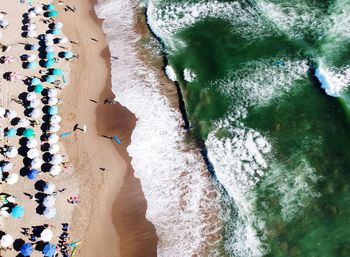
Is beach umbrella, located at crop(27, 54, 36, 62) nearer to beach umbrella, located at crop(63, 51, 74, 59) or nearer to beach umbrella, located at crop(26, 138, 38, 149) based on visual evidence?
beach umbrella, located at crop(63, 51, 74, 59)

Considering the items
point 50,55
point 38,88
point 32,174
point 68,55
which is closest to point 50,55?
point 50,55

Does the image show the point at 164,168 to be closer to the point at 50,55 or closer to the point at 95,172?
the point at 95,172

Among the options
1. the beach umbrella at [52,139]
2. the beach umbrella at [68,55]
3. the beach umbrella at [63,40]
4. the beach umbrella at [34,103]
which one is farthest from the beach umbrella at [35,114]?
the beach umbrella at [63,40]

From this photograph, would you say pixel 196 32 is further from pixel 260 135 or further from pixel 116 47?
pixel 260 135

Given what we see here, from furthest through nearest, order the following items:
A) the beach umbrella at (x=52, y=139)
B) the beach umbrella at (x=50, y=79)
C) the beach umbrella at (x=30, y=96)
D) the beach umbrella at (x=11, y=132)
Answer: the beach umbrella at (x=50, y=79), the beach umbrella at (x=30, y=96), the beach umbrella at (x=11, y=132), the beach umbrella at (x=52, y=139)

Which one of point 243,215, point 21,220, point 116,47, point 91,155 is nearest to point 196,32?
point 116,47

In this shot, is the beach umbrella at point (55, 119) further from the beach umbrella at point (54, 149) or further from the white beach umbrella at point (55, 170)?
the white beach umbrella at point (55, 170)
